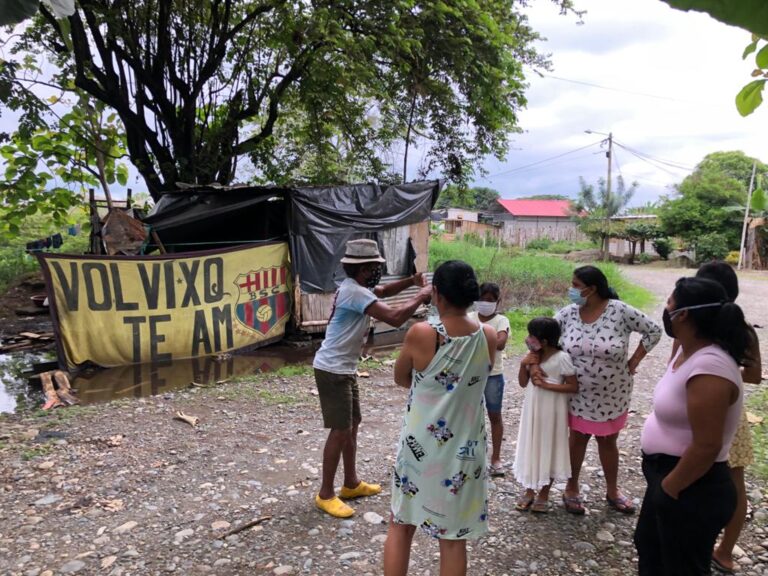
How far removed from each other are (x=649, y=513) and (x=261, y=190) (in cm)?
741

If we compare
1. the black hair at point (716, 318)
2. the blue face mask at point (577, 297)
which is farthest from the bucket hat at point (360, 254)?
the black hair at point (716, 318)

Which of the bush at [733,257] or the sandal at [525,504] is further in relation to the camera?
the bush at [733,257]

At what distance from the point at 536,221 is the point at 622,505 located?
4130cm

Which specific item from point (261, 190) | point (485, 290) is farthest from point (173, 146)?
point (485, 290)

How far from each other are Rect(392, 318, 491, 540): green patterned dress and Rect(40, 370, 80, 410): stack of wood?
4.75m

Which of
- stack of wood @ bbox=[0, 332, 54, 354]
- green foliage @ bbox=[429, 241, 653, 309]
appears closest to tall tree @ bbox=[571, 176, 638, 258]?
green foliage @ bbox=[429, 241, 653, 309]

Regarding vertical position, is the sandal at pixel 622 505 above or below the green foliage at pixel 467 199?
below

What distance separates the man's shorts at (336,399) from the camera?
3.08 metres

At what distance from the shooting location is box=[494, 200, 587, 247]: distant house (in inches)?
1484

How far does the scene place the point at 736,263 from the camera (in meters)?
24.2

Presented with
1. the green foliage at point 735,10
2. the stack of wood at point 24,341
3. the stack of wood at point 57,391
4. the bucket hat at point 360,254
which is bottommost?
the stack of wood at point 24,341

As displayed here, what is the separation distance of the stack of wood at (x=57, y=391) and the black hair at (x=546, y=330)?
4.91 metres

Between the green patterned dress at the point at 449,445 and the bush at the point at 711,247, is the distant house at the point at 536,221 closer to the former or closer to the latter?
the bush at the point at 711,247

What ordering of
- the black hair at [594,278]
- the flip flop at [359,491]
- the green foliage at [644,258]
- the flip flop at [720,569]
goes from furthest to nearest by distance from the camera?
the green foliage at [644,258] < the flip flop at [359,491] < the black hair at [594,278] < the flip flop at [720,569]
